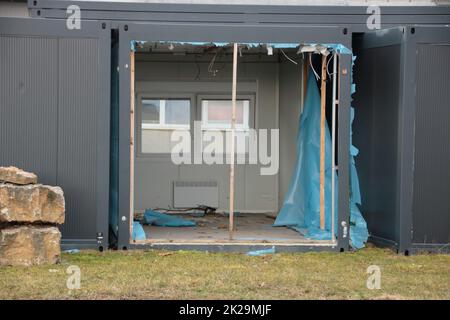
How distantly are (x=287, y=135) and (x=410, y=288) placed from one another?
5811 millimetres

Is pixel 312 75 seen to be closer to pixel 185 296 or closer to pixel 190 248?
pixel 190 248

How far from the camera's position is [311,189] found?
10.2 metres

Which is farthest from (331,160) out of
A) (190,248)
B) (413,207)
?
(190,248)

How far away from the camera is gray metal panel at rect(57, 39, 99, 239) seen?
8836 mm

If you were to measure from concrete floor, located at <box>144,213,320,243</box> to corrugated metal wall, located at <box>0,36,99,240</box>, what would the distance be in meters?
1.15

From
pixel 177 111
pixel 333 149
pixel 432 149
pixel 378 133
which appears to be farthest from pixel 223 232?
pixel 177 111

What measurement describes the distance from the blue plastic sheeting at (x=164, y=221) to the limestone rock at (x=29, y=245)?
3.15 meters

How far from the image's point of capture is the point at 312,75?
10.4m

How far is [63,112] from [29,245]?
5.91 feet

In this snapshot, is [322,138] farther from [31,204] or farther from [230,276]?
[31,204]

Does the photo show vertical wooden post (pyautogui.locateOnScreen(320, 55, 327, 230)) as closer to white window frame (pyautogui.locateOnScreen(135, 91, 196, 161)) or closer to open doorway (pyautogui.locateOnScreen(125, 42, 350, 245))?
open doorway (pyautogui.locateOnScreen(125, 42, 350, 245))

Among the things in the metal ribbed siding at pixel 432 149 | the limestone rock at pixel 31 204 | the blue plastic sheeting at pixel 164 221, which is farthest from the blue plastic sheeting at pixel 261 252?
the limestone rock at pixel 31 204

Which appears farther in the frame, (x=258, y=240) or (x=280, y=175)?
(x=280, y=175)

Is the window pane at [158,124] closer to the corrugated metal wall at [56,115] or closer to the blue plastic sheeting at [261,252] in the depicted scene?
the corrugated metal wall at [56,115]
